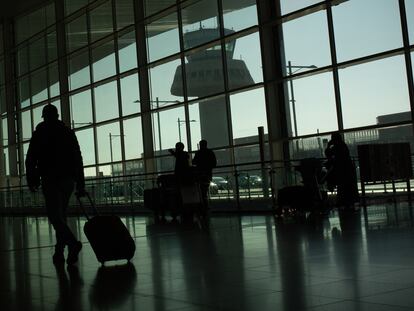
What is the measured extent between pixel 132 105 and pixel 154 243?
14560mm

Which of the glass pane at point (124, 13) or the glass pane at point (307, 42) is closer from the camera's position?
the glass pane at point (307, 42)

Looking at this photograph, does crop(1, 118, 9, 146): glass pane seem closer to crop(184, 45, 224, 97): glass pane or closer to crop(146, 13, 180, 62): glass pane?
crop(146, 13, 180, 62): glass pane

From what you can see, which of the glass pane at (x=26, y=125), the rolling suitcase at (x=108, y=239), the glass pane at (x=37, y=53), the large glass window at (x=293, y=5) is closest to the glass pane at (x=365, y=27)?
the large glass window at (x=293, y=5)

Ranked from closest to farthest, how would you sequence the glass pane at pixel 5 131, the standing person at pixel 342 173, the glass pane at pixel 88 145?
the standing person at pixel 342 173, the glass pane at pixel 88 145, the glass pane at pixel 5 131

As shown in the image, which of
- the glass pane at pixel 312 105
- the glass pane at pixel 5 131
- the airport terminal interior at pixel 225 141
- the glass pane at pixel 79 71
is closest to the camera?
the airport terminal interior at pixel 225 141

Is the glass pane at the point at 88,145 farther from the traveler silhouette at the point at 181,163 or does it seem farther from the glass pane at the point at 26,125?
the traveler silhouette at the point at 181,163

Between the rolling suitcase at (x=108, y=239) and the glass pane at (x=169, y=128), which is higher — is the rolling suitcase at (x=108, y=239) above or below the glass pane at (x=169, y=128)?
below

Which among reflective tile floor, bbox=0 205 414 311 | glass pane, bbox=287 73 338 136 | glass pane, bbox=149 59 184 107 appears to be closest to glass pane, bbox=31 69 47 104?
glass pane, bbox=149 59 184 107

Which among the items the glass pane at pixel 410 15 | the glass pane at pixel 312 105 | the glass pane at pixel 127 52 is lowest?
the glass pane at pixel 312 105

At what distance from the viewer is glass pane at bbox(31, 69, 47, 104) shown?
26.7 m

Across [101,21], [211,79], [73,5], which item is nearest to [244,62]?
[211,79]

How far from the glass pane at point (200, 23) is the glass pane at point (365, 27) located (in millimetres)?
4348

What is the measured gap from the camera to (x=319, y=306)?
3127 millimetres

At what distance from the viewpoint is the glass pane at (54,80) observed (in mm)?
25906
